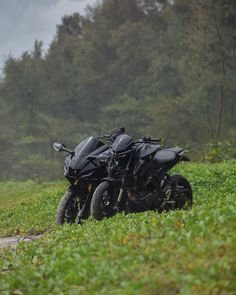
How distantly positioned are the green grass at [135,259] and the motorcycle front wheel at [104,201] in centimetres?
164

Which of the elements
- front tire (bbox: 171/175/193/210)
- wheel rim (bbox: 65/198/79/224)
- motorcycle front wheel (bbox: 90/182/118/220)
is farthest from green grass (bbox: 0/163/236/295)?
front tire (bbox: 171/175/193/210)

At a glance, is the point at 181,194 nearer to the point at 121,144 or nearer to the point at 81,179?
the point at 121,144

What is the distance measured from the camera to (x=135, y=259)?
5.14 m

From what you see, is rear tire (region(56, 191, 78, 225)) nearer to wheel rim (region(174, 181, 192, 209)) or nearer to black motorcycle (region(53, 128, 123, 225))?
black motorcycle (region(53, 128, 123, 225))

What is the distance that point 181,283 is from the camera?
4449 mm

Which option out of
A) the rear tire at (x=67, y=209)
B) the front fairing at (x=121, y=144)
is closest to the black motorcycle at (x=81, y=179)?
the rear tire at (x=67, y=209)

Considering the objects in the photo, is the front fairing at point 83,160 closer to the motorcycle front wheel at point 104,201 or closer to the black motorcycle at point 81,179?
the black motorcycle at point 81,179

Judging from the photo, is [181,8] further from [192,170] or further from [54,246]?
[54,246]

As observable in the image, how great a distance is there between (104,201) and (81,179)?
20.0 inches

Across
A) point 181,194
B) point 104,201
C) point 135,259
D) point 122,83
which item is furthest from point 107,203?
point 122,83


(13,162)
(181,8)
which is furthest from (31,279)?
(13,162)

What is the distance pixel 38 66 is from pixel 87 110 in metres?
6.81

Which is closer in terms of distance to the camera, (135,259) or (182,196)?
(135,259)

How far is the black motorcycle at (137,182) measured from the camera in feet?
31.1
